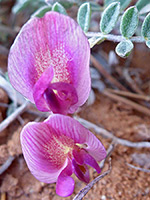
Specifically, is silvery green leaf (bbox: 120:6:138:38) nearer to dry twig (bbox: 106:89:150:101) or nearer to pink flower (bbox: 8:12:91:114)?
pink flower (bbox: 8:12:91:114)

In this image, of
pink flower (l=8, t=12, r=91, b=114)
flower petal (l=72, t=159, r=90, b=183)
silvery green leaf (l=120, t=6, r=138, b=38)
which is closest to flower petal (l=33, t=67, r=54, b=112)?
pink flower (l=8, t=12, r=91, b=114)

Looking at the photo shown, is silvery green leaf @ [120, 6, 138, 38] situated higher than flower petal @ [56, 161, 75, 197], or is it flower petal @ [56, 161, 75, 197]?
silvery green leaf @ [120, 6, 138, 38]

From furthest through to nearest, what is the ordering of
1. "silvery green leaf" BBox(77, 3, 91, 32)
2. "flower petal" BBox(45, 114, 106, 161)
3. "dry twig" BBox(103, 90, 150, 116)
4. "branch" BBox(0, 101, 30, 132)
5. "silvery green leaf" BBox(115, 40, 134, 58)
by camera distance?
"dry twig" BBox(103, 90, 150, 116) < "branch" BBox(0, 101, 30, 132) < "silvery green leaf" BBox(77, 3, 91, 32) < "silvery green leaf" BBox(115, 40, 134, 58) < "flower petal" BBox(45, 114, 106, 161)

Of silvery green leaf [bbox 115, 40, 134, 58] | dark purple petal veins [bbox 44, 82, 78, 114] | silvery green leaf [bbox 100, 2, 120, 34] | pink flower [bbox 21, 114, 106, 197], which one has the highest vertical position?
silvery green leaf [bbox 100, 2, 120, 34]

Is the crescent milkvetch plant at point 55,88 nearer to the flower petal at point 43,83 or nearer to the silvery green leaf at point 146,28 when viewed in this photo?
the flower petal at point 43,83

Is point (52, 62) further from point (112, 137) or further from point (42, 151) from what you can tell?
point (112, 137)

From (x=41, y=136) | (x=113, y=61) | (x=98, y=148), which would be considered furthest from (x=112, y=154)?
(x=113, y=61)

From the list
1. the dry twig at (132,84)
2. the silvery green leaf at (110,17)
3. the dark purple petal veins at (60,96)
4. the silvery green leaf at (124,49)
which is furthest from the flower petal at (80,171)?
the dry twig at (132,84)

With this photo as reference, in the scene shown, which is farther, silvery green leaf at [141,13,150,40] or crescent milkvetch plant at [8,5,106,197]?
silvery green leaf at [141,13,150,40]
